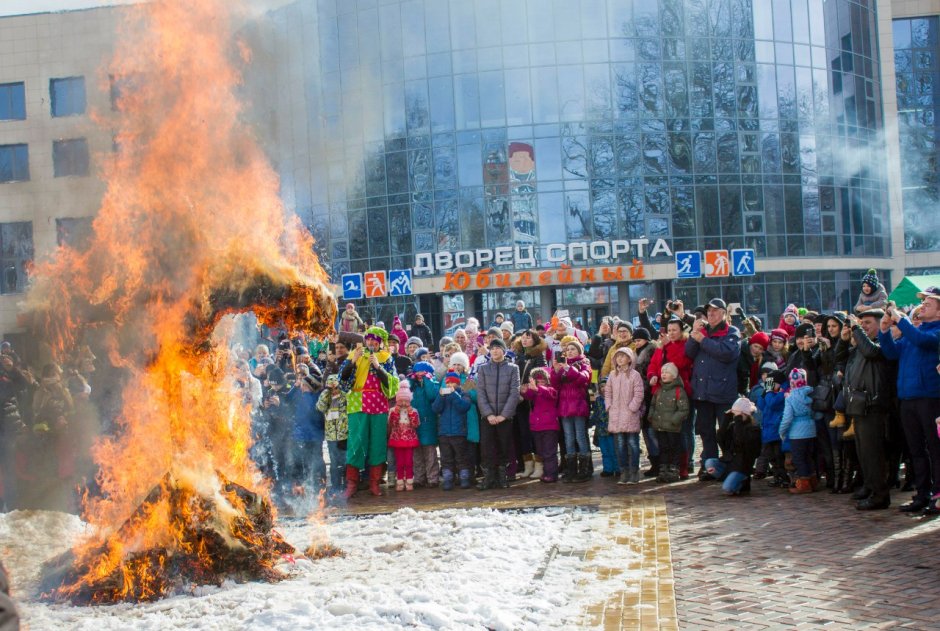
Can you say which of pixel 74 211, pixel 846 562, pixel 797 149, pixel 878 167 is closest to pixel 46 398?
pixel 74 211

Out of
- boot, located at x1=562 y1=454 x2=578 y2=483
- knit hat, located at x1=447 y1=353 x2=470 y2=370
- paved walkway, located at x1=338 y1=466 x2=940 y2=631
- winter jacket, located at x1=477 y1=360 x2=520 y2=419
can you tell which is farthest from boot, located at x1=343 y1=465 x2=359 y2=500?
boot, located at x1=562 y1=454 x2=578 y2=483

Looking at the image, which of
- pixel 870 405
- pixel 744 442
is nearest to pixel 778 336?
pixel 744 442

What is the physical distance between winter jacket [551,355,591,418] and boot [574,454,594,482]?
59 centimetres

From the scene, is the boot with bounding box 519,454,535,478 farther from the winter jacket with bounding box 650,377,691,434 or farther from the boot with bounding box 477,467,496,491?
the winter jacket with bounding box 650,377,691,434

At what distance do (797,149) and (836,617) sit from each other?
35.0m

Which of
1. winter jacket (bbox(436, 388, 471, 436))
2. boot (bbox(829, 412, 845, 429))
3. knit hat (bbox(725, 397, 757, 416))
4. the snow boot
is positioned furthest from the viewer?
winter jacket (bbox(436, 388, 471, 436))

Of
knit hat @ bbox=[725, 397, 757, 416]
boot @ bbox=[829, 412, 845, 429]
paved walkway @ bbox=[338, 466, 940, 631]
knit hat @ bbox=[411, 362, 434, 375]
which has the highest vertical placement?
knit hat @ bbox=[411, 362, 434, 375]

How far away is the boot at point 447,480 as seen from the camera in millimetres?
13211

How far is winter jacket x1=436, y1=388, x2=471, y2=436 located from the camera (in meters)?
13.4

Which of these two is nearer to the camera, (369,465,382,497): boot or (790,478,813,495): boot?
(790,478,813,495): boot

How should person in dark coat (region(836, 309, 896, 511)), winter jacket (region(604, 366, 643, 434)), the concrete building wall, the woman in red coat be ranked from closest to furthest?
1. person in dark coat (region(836, 309, 896, 511))
2. the concrete building wall
3. winter jacket (region(604, 366, 643, 434))
4. the woman in red coat

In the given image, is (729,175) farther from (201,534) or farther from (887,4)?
(201,534)

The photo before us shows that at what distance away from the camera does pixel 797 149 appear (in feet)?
125

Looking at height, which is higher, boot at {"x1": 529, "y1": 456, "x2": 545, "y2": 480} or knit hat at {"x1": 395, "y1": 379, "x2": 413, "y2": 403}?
knit hat at {"x1": 395, "y1": 379, "x2": 413, "y2": 403}
